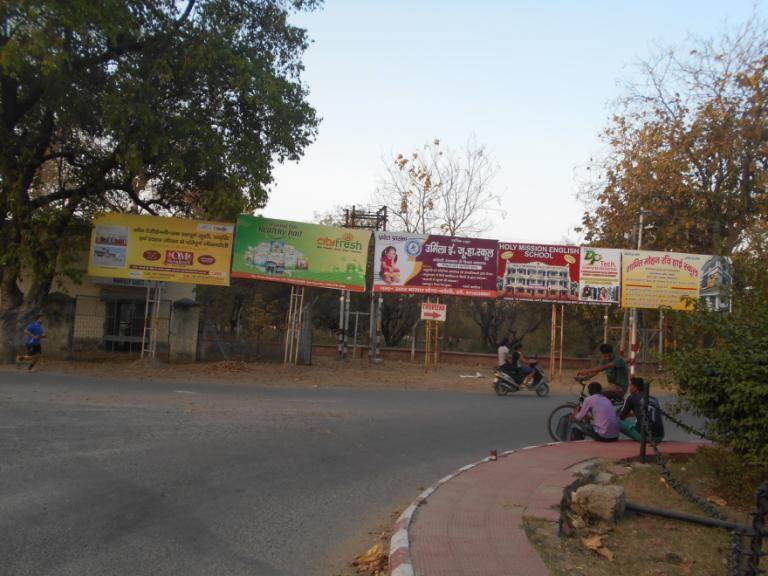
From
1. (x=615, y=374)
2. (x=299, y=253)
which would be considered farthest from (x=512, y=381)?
(x=299, y=253)

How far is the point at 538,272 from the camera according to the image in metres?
25.3

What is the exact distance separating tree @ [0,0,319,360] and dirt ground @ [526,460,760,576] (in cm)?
1538

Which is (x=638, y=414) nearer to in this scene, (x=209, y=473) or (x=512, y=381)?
(x=209, y=473)

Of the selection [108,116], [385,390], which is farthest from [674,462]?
[108,116]

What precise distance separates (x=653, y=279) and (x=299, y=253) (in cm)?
1334

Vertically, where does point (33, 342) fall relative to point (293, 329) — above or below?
below

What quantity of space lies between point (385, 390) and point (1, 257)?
11562mm

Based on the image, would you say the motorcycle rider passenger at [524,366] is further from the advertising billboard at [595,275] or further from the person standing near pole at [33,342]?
the person standing near pole at [33,342]

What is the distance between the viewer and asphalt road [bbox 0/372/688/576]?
5.08m

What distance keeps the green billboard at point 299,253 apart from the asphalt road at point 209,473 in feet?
29.5

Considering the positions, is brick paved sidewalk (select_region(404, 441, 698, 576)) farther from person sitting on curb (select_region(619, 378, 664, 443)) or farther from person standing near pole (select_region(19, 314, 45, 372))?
person standing near pole (select_region(19, 314, 45, 372))

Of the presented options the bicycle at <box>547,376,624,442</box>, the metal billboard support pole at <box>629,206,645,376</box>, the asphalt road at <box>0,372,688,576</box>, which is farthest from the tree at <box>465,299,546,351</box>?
the bicycle at <box>547,376,624,442</box>

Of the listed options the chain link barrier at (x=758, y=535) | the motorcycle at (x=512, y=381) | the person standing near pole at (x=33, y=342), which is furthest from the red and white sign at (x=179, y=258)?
the chain link barrier at (x=758, y=535)

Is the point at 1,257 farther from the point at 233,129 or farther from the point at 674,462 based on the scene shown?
the point at 674,462
